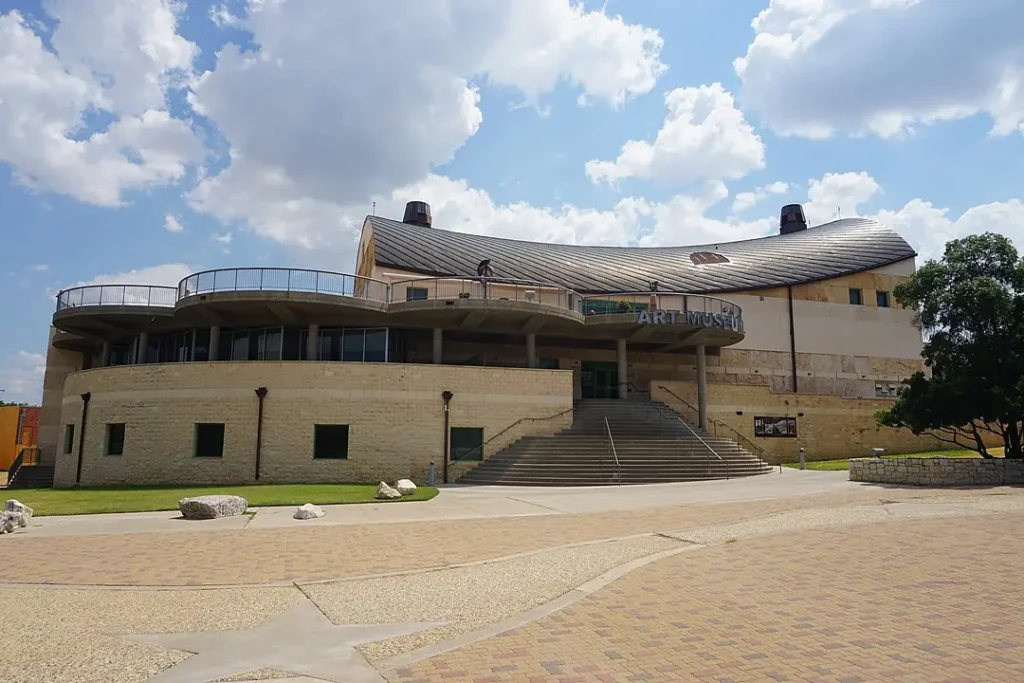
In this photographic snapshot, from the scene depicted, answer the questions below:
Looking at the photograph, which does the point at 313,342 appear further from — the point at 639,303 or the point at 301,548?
the point at 301,548

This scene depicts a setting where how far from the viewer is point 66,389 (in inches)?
1178

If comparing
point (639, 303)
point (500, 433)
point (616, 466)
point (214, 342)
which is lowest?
point (616, 466)

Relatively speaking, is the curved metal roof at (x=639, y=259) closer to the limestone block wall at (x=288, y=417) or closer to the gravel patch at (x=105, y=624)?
the limestone block wall at (x=288, y=417)

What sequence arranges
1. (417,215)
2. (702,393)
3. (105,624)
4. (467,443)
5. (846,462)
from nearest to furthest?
(105,624) → (467,443) → (846,462) → (702,393) → (417,215)

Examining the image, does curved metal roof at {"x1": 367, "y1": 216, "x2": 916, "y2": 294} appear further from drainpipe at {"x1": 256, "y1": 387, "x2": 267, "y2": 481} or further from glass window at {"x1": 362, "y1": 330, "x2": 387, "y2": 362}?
drainpipe at {"x1": 256, "y1": 387, "x2": 267, "y2": 481}

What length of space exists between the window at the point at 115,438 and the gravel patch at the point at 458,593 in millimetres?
23060

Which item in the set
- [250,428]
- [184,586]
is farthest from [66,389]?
[184,586]

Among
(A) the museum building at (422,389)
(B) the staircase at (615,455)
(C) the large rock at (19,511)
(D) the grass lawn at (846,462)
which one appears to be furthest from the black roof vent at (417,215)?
(C) the large rock at (19,511)

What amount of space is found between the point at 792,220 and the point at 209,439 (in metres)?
56.1

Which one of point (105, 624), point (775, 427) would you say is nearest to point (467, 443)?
point (775, 427)

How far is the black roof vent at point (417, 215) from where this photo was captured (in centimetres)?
5347

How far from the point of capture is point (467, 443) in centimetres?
2647

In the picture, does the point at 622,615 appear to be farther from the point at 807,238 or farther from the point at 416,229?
the point at 807,238

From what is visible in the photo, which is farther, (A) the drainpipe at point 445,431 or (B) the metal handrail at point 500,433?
(B) the metal handrail at point 500,433
